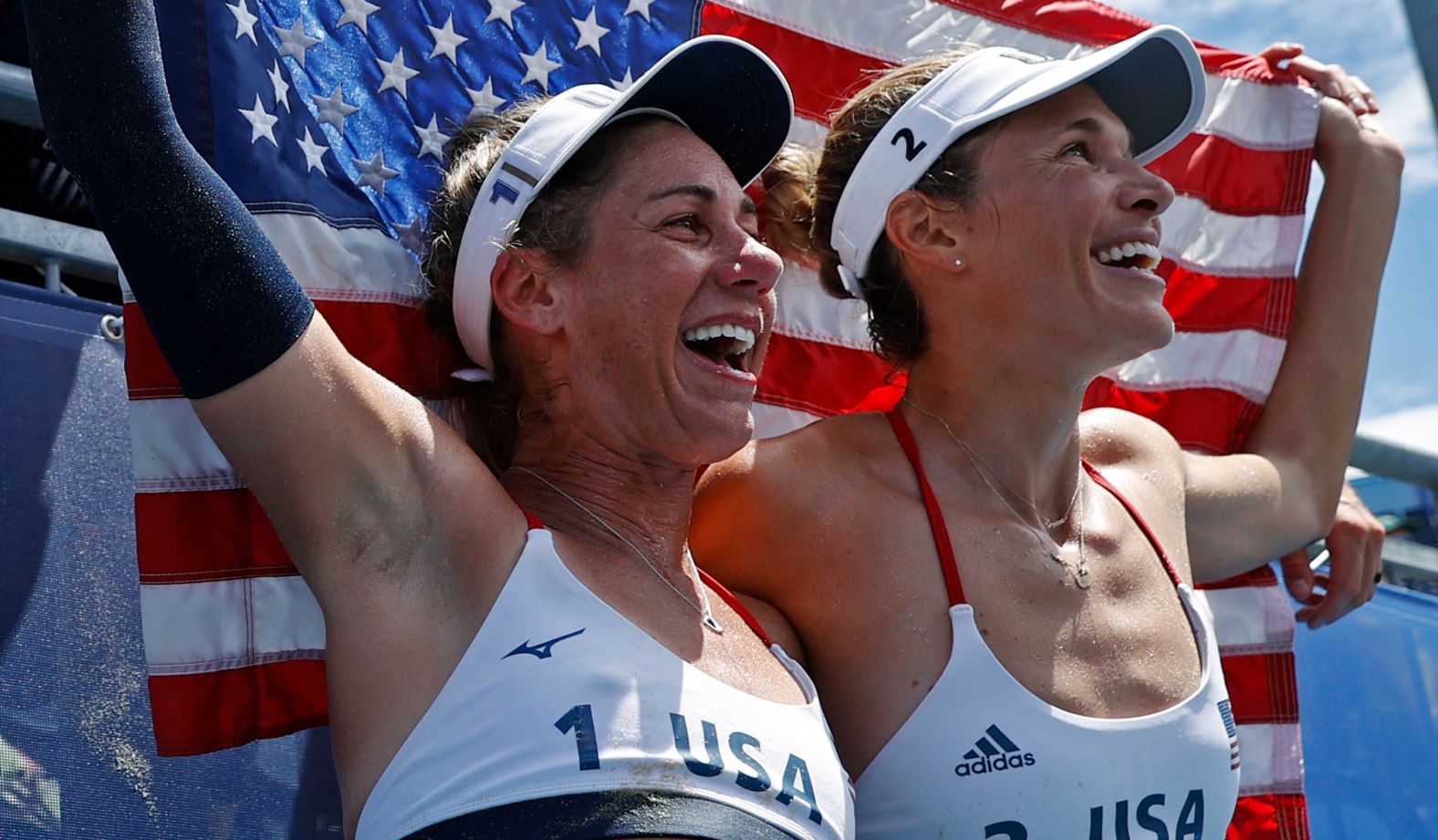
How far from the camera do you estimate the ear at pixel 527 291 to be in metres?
2.29

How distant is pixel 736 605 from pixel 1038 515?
0.59m

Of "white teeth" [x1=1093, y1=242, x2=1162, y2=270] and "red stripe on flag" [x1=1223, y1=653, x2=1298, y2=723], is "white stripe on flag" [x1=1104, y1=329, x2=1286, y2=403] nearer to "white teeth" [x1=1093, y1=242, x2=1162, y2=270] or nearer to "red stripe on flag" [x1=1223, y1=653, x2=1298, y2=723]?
"red stripe on flag" [x1=1223, y1=653, x2=1298, y2=723]

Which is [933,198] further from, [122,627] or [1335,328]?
[122,627]

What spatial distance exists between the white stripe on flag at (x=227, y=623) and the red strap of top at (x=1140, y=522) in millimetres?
1403

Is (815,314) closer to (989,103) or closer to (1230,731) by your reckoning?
(989,103)

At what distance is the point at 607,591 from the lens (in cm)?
205

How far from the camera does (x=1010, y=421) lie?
2553mm

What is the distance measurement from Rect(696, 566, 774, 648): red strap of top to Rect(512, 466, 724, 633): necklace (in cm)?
3

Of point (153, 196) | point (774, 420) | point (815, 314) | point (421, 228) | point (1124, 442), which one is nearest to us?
point (153, 196)

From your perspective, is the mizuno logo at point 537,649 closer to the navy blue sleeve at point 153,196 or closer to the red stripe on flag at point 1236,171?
the navy blue sleeve at point 153,196

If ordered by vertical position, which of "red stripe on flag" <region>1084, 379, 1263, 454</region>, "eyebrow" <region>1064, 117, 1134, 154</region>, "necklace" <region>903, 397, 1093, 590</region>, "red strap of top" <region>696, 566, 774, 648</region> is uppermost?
"eyebrow" <region>1064, 117, 1134, 154</region>

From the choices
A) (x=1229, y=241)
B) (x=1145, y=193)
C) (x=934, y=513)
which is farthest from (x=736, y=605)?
(x=1229, y=241)

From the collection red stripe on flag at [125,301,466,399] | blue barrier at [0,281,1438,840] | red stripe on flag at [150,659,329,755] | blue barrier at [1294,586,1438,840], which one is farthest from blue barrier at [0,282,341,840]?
blue barrier at [1294,586,1438,840]

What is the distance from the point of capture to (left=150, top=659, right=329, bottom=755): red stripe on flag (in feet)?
7.21
